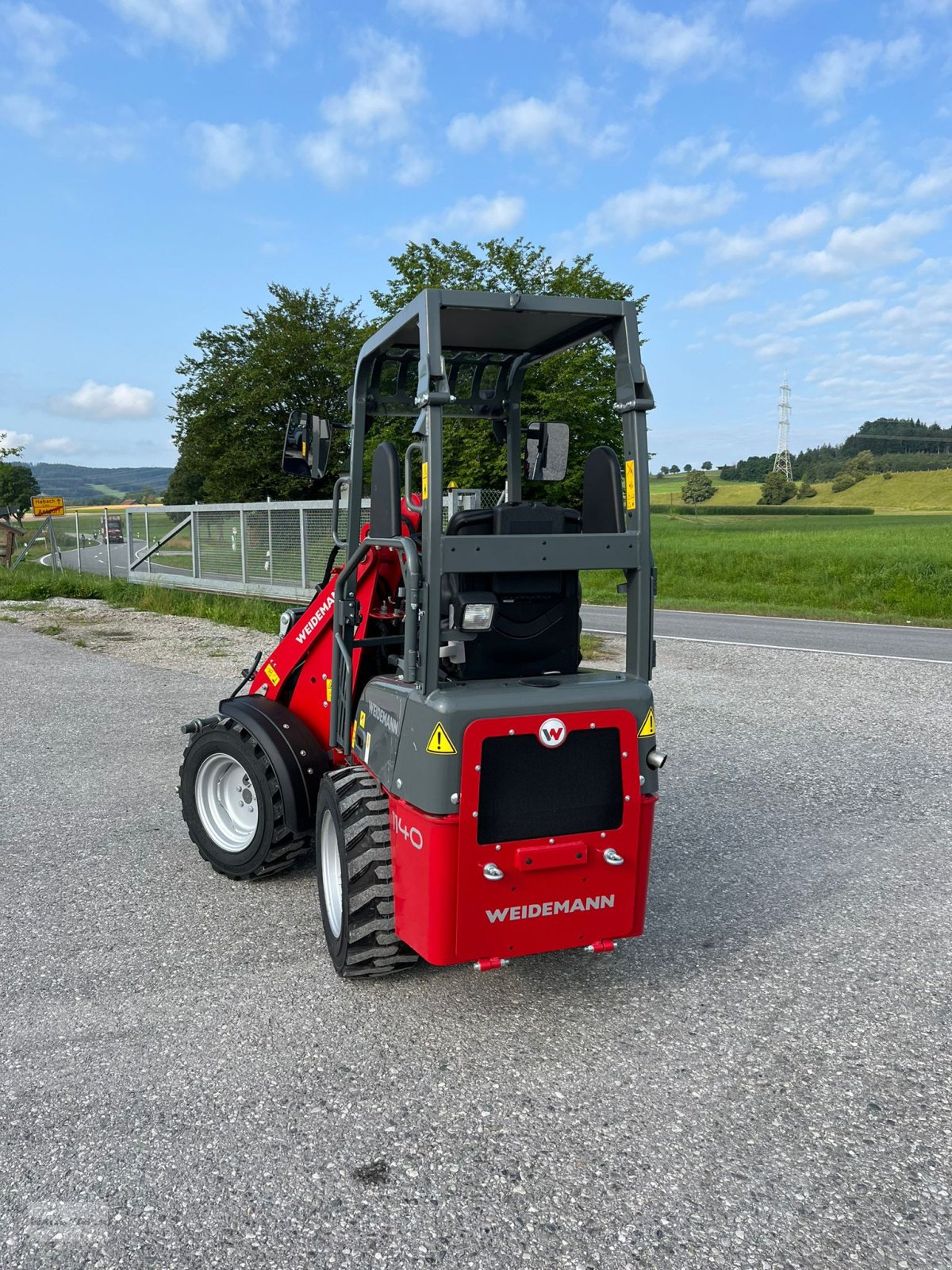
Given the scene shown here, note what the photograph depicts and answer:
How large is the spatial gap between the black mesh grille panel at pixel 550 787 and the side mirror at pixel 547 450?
1289 millimetres

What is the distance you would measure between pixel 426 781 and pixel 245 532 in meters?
14.4

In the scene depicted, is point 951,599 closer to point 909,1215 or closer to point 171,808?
point 171,808

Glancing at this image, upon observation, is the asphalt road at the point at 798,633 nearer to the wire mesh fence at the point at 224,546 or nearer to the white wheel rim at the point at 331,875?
the wire mesh fence at the point at 224,546

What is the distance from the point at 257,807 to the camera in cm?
477

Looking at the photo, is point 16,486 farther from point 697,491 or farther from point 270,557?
point 270,557

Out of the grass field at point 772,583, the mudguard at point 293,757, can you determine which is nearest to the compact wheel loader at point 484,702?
the mudguard at point 293,757

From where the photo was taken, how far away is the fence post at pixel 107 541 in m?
21.5

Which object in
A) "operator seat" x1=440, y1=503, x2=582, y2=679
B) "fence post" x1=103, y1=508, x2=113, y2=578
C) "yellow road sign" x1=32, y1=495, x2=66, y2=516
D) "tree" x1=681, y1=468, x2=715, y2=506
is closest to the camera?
"operator seat" x1=440, y1=503, x2=582, y2=679

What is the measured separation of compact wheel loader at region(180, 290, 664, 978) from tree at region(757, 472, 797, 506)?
59.3 metres

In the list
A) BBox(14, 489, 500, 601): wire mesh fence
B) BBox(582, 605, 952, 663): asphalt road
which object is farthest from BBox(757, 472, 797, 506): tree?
BBox(14, 489, 500, 601): wire mesh fence

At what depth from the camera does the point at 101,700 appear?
9.42m

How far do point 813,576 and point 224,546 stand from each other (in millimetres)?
13934

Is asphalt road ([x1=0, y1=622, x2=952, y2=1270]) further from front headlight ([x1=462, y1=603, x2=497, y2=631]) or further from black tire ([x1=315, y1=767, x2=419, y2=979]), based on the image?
front headlight ([x1=462, y1=603, x2=497, y2=631])

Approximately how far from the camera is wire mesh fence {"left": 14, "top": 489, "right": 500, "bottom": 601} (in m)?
15.7
